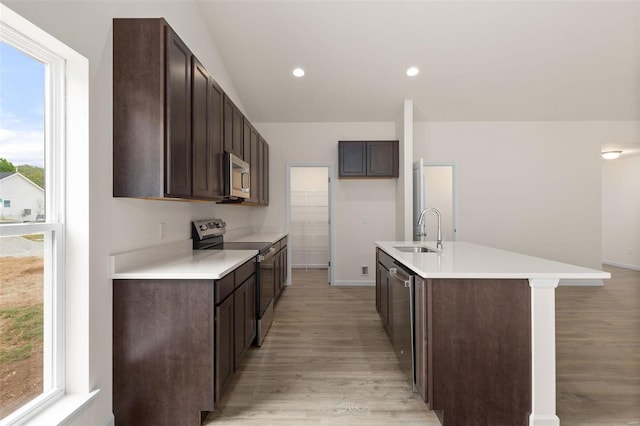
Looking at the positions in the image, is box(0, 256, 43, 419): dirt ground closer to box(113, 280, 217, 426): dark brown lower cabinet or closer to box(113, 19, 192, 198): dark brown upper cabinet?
box(113, 280, 217, 426): dark brown lower cabinet

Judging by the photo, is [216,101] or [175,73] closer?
[175,73]

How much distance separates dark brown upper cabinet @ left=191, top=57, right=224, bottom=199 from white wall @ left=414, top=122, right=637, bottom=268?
3660 millimetres

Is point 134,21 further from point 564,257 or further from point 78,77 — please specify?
point 564,257

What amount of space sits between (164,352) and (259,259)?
1.21 meters

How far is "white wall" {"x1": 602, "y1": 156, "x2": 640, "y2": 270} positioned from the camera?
253 inches

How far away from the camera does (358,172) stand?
4.98 m

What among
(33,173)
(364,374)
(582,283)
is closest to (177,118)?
(33,173)

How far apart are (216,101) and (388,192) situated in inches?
133

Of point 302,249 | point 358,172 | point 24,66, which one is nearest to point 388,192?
point 358,172

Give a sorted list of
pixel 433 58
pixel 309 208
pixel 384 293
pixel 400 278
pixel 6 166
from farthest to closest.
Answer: pixel 309 208
pixel 433 58
pixel 384 293
pixel 400 278
pixel 6 166

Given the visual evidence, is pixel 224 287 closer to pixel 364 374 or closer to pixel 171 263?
pixel 171 263

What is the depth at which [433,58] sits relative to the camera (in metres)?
3.89

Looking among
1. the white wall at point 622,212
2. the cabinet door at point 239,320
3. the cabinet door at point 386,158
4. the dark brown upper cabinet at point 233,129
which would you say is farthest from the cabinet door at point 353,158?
the white wall at point 622,212

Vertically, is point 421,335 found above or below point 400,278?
below
